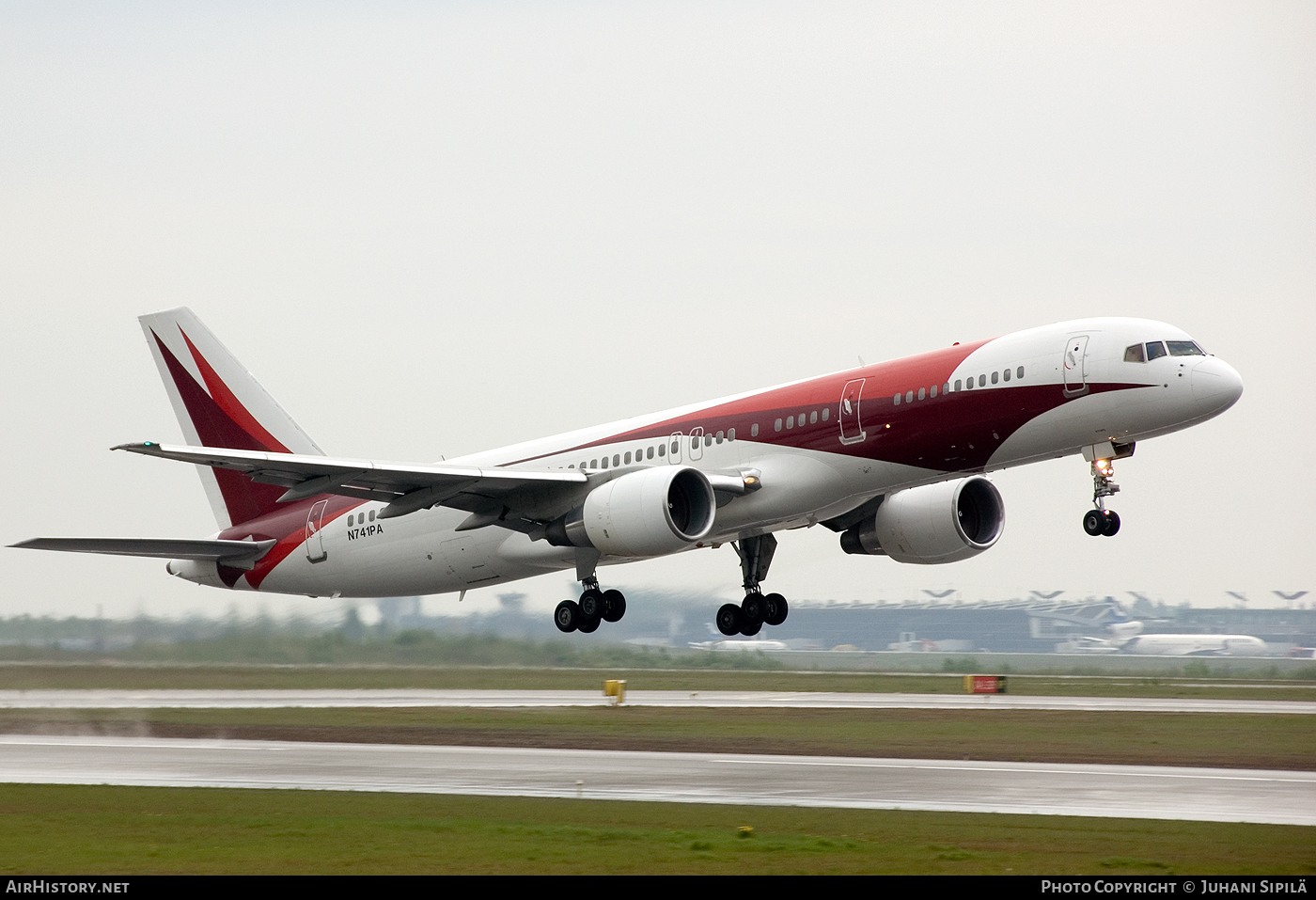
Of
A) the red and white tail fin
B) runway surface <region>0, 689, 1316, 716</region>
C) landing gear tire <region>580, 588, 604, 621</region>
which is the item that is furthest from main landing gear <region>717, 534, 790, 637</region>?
the red and white tail fin

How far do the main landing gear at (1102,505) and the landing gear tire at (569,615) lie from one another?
41.3ft

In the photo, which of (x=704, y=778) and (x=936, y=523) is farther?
(x=936, y=523)

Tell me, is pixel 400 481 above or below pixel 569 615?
above

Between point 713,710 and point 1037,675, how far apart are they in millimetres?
31579

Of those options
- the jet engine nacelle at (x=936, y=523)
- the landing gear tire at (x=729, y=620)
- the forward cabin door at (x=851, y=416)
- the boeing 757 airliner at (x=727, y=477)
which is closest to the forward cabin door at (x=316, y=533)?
the boeing 757 airliner at (x=727, y=477)

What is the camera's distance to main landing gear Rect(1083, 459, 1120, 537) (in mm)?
29453

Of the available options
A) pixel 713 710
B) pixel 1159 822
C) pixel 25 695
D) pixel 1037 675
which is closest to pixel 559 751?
pixel 713 710

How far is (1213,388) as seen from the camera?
28.4m

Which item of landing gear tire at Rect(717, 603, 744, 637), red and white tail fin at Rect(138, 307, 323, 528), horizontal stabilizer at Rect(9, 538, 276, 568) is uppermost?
red and white tail fin at Rect(138, 307, 323, 528)

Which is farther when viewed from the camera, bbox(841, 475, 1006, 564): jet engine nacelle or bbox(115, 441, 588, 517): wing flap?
bbox(841, 475, 1006, 564): jet engine nacelle

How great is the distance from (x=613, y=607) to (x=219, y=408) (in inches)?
567

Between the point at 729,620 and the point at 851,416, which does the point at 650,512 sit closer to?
the point at 851,416

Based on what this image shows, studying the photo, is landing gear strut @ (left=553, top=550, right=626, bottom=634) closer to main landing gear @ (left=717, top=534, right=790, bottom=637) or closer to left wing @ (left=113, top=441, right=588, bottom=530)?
left wing @ (left=113, top=441, right=588, bottom=530)

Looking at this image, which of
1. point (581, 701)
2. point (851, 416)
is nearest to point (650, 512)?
point (851, 416)
